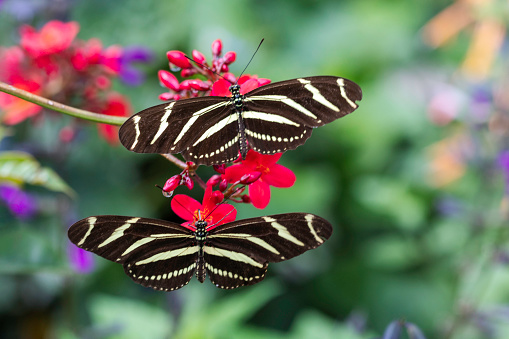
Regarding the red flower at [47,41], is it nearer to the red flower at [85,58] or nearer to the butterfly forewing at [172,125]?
the red flower at [85,58]

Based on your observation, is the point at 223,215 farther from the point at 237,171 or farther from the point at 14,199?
the point at 14,199

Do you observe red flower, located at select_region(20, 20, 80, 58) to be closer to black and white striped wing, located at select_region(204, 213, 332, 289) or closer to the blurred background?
the blurred background

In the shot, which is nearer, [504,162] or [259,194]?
[259,194]

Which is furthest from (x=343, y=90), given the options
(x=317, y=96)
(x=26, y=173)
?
(x=26, y=173)

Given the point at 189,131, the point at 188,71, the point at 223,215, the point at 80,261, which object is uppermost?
the point at 188,71

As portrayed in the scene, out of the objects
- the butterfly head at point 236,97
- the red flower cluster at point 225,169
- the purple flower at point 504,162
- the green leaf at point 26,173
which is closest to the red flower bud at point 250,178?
the red flower cluster at point 225,169

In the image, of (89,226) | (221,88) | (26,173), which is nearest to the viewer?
(89,226)
